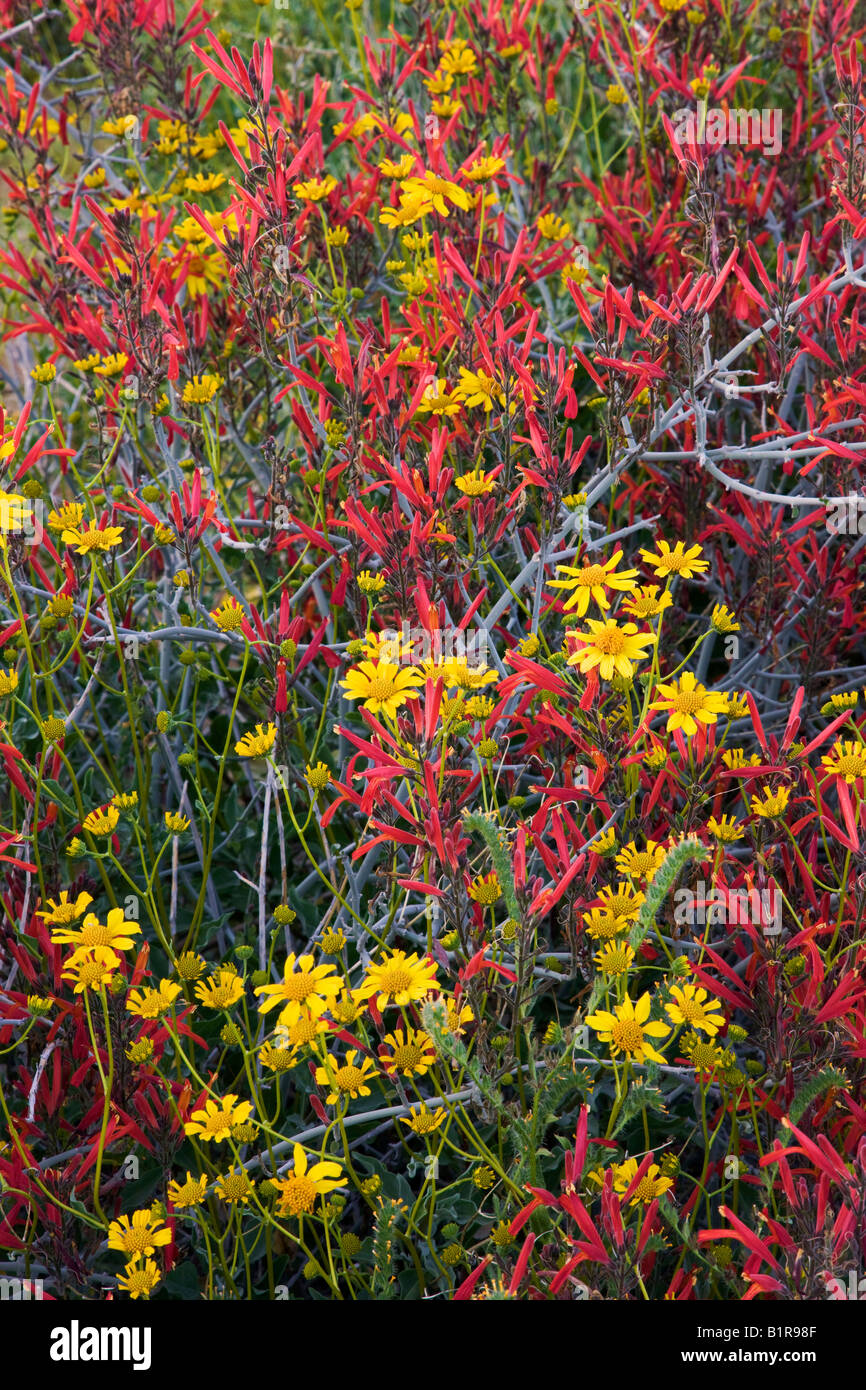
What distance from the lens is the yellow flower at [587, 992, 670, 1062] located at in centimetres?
151

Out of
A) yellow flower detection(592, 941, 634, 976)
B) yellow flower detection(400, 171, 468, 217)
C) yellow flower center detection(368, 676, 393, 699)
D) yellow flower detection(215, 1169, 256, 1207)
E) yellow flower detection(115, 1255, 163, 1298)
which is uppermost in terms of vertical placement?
yellow flower detection(400, 171, 468, 217)

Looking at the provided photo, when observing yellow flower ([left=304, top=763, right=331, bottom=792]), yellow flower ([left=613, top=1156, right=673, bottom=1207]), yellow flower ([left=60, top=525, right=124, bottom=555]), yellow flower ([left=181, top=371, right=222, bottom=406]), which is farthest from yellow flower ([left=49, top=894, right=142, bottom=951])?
yellow flower ([left=181, top=371, right=222, bottom=406])

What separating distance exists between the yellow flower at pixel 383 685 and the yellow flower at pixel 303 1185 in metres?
0.58

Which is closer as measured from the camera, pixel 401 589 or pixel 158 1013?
pixel 158 1013

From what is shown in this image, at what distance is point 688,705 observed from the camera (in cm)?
169

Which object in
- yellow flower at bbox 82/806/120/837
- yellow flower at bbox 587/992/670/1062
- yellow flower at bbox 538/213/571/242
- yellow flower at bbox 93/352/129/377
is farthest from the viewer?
yellow flower at bbox 538/213/571/242

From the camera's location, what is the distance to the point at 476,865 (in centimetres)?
200

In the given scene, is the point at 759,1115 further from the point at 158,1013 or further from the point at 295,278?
the point at 295,278

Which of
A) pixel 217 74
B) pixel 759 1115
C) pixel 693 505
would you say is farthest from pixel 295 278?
pixel 759 1115

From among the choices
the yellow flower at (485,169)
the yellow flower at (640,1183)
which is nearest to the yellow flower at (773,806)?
the yellow flower at (640,1183)

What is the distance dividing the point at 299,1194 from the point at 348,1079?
150mm

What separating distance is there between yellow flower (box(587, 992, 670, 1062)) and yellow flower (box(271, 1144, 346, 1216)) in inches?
14.7

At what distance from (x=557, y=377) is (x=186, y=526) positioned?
638 mm

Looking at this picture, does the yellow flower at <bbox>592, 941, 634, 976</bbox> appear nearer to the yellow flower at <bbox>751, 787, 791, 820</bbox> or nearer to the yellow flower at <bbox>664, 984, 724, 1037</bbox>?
the yellow flower at <bbox>664, 984, 724, 1037</bbox>
